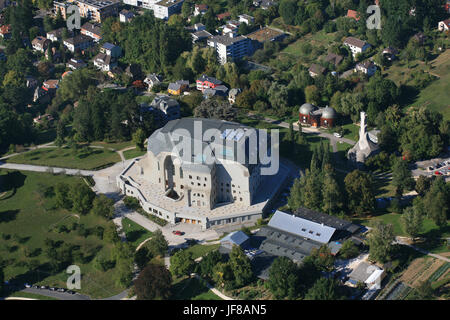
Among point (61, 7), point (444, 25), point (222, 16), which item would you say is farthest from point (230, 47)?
point (61, 7)

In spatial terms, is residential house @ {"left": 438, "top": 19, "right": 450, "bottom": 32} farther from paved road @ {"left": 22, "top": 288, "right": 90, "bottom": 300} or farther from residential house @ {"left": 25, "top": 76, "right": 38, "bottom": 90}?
paved road @ {"left": 22, "top": 288, "right": 90, "bottom": 300}

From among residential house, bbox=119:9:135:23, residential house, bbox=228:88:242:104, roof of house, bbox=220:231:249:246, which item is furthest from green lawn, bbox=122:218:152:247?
residential house, bbox=119:9:135:23

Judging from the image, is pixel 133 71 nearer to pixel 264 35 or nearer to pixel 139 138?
pixel 264 35

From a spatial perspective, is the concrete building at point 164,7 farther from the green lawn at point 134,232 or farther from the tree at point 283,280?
the tree at point 283,280

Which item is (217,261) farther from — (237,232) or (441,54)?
(441,54)

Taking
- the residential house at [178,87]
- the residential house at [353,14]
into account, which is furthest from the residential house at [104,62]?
the residential house at [353,14]
